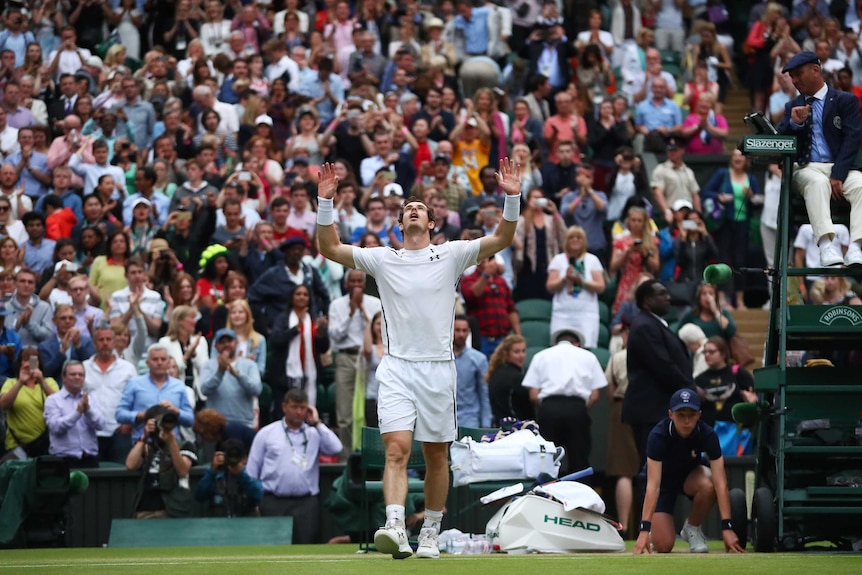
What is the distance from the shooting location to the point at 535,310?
19.4m

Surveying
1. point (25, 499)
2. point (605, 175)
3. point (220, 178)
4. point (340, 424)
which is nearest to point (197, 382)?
point (340, 424)

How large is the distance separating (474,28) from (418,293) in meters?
14.5

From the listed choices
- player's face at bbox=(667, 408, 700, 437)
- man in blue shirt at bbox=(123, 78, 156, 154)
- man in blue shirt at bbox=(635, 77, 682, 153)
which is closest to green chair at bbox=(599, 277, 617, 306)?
man in blue shirt at bbox=(635, 77, 682, 153)

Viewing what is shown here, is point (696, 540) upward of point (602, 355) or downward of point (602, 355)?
downward

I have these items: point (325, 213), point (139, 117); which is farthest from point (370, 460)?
point (139, 117)

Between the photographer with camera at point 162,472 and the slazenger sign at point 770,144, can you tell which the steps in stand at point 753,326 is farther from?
the slazenger sign at point 770,144

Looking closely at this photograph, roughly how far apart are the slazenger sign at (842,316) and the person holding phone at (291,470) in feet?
18.7

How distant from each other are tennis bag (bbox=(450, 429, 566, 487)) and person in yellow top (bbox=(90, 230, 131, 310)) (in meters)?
6.41

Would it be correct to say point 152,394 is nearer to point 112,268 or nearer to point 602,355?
point 112,268

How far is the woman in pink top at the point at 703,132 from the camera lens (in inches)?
909

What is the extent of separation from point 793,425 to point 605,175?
9874mm

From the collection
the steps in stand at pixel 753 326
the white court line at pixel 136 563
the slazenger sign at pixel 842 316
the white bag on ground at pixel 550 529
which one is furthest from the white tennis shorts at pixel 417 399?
the steps in stand at pixel 753 326

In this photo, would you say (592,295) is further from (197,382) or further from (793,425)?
(793,425)

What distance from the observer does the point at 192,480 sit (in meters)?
16.0
